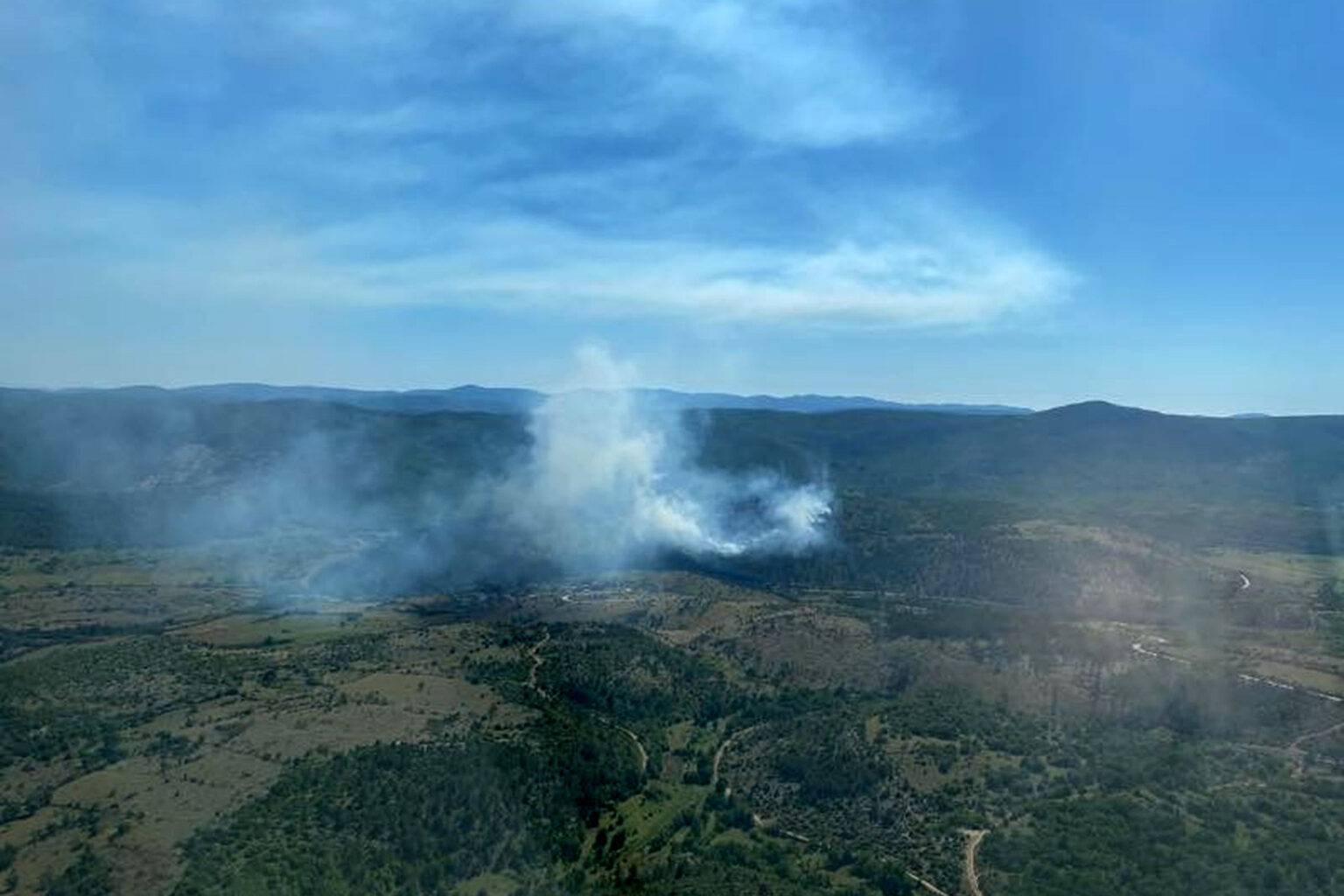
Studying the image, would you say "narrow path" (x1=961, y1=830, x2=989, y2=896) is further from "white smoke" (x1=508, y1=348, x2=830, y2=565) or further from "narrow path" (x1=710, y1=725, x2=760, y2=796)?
"white smoke" (x1=508, y1=348, x2=830, y2=565)

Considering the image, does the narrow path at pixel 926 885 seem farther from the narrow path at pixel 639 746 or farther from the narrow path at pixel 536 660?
the narrow path at pixel 536 660

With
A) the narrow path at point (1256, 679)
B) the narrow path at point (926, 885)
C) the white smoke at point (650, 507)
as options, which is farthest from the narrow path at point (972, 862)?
the white smoke at point (650, 507)

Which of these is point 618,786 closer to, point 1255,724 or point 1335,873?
point 1335,873

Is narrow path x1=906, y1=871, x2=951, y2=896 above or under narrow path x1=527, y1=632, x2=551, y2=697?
under

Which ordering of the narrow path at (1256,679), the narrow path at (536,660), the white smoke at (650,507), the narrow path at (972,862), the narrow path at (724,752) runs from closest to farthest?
the narrow path at (972,862), the narrow path at (724,752), the narrow path at (1256,679), the narrow path at (536,660), the white smoke at (650,507)

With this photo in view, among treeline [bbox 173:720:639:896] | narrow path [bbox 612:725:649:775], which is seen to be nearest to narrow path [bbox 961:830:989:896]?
treeline [bbox 173:720:639:896]

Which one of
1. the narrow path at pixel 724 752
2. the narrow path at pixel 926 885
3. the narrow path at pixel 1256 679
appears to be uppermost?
the narrow path at pixel 1256 679

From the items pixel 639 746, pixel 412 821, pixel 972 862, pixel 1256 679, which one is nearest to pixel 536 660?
pixel 639 746

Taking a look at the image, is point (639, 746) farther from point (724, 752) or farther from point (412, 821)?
point (412, 821)
